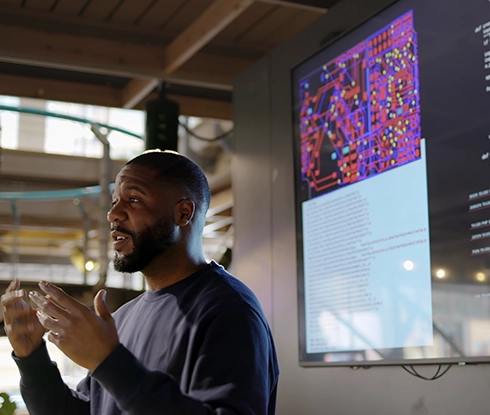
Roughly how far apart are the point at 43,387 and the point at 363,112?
1.49 m

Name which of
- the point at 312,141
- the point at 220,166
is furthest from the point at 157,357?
the point at 220,166

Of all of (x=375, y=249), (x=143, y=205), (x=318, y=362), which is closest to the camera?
(x=143, y=205)

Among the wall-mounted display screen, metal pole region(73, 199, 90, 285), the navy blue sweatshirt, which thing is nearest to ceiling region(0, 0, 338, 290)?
metal pole region(73, 199, 90, 285)

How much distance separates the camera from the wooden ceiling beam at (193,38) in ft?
11.5

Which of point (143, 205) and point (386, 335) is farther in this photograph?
point (386, 335)

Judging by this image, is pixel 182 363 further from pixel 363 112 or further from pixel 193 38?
pixel 193 38

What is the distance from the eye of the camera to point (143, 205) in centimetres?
166

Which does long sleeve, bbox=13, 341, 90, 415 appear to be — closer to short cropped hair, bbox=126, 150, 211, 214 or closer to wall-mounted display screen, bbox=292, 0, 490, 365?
short cropped hair, bbox=126, 150, 211, 214

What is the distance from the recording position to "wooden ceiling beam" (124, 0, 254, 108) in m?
3.50

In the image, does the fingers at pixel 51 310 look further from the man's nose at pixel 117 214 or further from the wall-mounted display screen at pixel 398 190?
the wall-mounted display screen at pixel 398 190

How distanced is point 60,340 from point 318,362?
1618 millimetres

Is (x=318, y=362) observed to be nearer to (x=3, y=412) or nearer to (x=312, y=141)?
(x=312, y=141)

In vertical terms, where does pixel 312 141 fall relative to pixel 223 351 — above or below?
above

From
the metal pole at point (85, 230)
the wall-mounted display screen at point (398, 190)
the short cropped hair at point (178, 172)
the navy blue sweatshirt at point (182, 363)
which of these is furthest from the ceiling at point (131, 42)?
the navy blue sweatshirt at point (182, 363)
